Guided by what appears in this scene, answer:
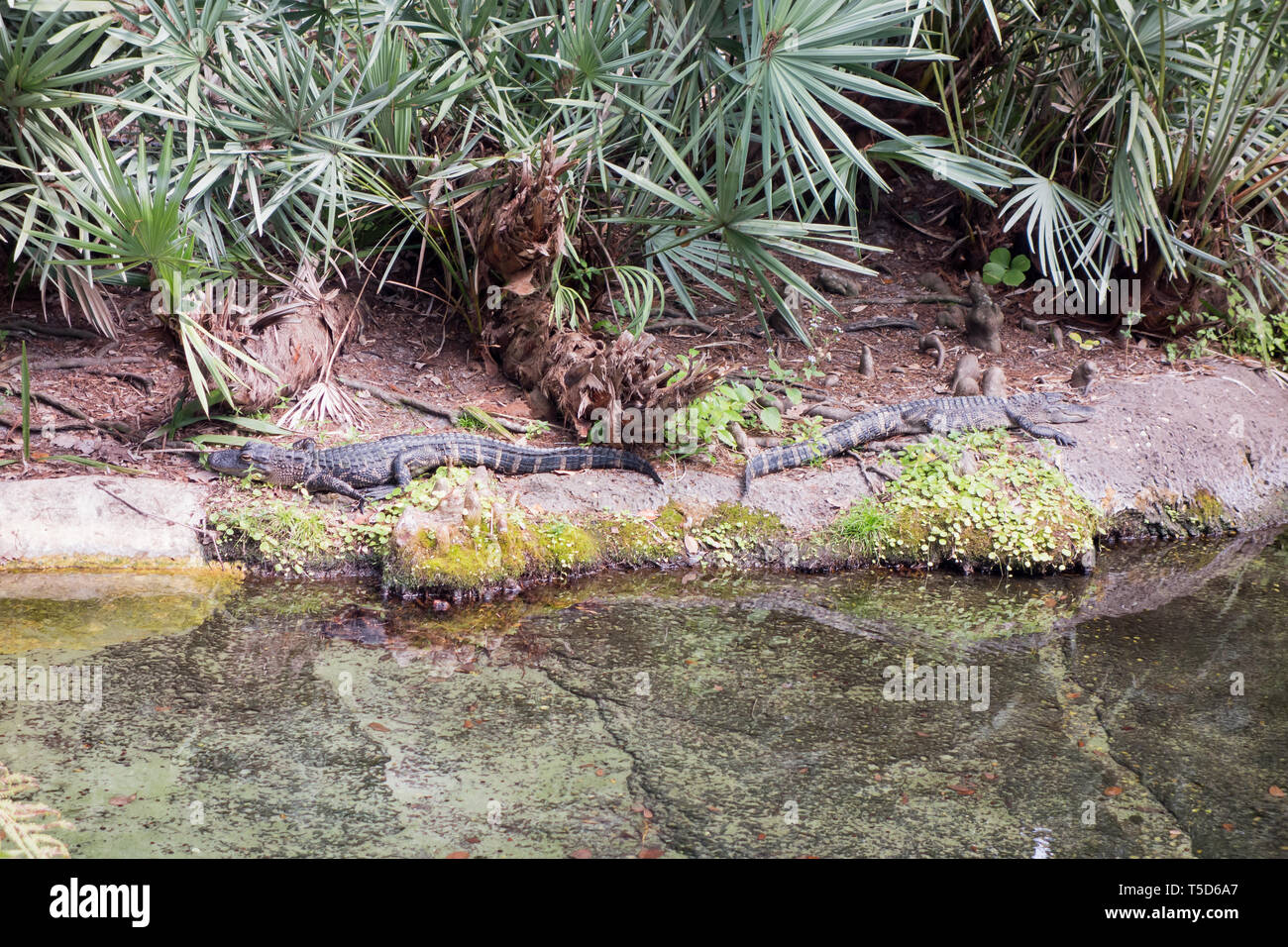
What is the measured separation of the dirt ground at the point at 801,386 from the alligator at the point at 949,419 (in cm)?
15

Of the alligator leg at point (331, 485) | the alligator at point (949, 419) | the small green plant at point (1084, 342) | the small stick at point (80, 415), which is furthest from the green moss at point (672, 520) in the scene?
the small green plant at point (1084, 342)

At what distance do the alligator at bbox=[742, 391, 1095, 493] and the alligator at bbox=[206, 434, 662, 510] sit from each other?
1074mm

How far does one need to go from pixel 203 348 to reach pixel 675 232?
2866mm

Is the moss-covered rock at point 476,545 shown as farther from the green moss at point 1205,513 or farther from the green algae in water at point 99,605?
the green moss at point 1205,513

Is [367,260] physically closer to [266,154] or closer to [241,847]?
[266,154]

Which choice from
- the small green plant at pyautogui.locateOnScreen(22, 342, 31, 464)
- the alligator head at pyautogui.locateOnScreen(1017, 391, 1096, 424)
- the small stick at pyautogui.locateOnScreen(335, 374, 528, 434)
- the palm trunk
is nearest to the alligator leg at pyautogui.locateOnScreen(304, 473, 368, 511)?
the small stick at pyautogui.locateOnScreen(335, 374, 528, 434)

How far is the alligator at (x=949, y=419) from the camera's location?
18.6 ft

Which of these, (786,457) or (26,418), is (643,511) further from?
(26,418)

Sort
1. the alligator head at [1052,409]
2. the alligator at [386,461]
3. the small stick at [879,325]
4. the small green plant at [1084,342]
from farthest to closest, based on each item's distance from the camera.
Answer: the small stick at [879,325], the small green plant at [1084,342], the alligator head at [1052,409], the alligator at [386,461]

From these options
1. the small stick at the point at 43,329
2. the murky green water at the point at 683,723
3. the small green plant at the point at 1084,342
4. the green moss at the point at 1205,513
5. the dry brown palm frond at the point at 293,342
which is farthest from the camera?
the small green plant at the point at 1084,342

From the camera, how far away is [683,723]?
3635mm

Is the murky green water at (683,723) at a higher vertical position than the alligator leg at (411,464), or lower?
lower

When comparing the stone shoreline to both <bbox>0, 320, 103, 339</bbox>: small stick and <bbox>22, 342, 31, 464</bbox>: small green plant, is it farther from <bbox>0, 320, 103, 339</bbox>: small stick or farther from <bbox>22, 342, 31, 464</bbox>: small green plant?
<bbox>0, 320, 103, 339</bbox>: small stick

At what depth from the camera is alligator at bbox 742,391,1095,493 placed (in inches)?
223
